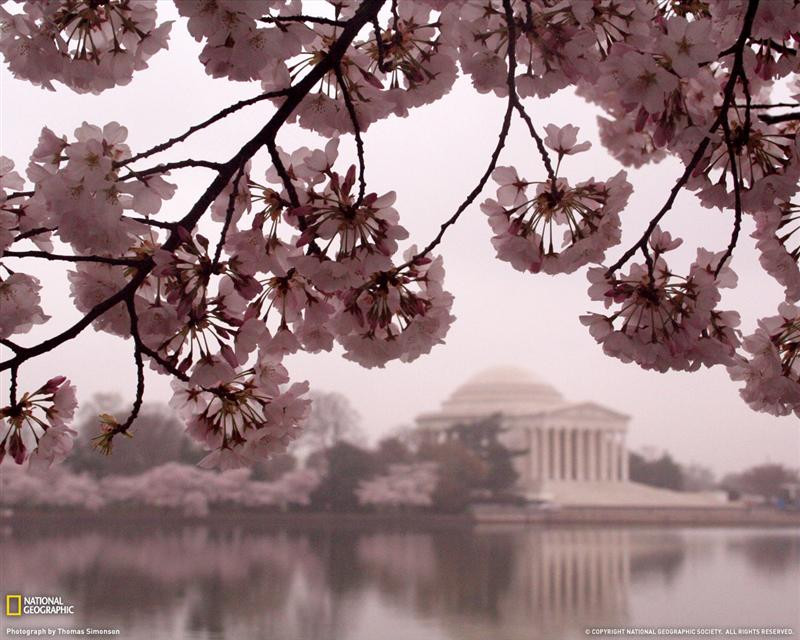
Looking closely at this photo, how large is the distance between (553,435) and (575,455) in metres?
0.84

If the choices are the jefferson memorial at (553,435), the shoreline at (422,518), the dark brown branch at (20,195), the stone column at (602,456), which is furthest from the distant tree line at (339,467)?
the dark brown branch at (20,195)

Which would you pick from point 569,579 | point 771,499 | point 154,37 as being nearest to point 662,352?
point 154,37

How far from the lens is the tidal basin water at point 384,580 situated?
10047mm

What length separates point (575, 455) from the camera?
24.7 metres

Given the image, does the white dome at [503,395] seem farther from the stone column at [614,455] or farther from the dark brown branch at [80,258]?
the dark brown branch at [80,258]

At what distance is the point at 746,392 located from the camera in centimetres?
83

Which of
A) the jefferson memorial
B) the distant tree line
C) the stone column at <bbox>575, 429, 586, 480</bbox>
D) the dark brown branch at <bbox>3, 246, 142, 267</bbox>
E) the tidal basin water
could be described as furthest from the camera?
the stone column at <bbox>575, 429, 586, 480</bbox>

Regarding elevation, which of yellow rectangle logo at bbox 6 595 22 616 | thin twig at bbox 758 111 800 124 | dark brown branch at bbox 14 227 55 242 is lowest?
yellow rectangle logo at bbox 6 595 22 616

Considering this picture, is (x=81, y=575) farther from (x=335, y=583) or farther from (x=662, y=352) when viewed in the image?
(x=662, y=352)

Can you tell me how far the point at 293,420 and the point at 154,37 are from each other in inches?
11.1

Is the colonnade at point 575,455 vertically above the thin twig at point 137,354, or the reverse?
the colonnade at point 575,455

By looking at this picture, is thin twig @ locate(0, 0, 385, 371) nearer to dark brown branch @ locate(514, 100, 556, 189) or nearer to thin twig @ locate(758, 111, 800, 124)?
dark brown branch @ locate(514, 100, 556, 189)

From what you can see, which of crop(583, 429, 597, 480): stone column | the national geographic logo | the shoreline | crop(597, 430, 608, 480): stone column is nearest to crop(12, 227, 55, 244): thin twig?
the national geographic logo

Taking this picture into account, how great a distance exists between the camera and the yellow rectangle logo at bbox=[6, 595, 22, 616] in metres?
9.80
